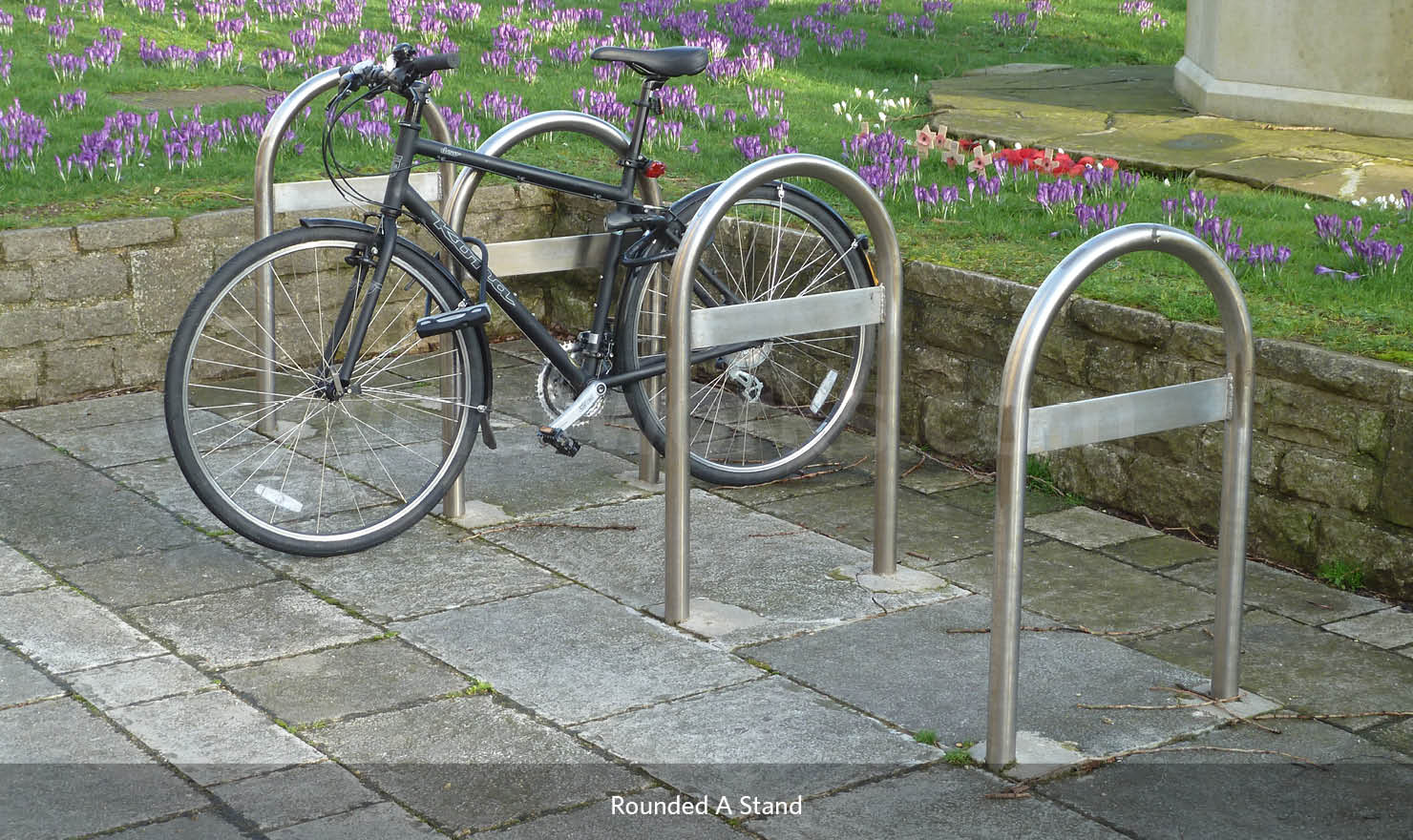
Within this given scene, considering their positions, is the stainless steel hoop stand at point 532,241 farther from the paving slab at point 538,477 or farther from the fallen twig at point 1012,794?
the fallen twig at point 1012,794

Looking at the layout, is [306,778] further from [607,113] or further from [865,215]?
[607,113]

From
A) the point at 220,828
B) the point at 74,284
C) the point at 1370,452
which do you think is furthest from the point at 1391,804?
the point at 74,284

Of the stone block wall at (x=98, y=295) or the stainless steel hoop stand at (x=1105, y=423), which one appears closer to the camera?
the stainless steel hoop stand at (x=1105, y=423)

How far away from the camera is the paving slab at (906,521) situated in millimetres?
4508

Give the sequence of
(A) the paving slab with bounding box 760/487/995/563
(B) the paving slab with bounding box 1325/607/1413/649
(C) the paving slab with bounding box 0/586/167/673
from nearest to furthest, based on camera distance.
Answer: (C) the paving slab with bounding box 0/586/167/673, (B) the paving slab with bounding box 1325/607/1413/649, (A) the paving slab with bounding box 760/487/995/563

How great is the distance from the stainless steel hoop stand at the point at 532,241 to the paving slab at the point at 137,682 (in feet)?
3.75

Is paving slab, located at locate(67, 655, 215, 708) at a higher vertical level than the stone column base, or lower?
lower

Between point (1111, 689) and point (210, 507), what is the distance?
7.36ft

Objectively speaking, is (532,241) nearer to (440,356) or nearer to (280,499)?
(440,356)

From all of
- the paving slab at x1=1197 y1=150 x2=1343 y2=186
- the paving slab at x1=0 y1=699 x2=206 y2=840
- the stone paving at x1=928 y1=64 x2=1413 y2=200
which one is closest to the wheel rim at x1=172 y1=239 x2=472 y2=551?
the paving slab at x1=0 y1=699 x2=206 y2=840

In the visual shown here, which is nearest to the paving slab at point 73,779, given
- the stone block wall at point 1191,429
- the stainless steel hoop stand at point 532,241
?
the stainless steel hoop stand at point 532,241

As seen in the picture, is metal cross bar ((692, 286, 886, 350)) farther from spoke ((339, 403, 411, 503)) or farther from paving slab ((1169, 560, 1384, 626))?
spoke ((339, 403, 411, 503))

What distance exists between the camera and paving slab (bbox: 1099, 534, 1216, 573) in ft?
14.4

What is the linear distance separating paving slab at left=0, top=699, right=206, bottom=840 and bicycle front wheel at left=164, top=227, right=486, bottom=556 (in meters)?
0.89
